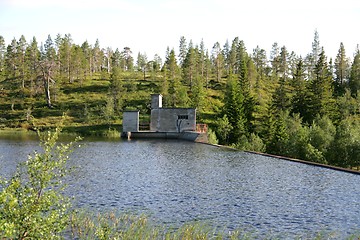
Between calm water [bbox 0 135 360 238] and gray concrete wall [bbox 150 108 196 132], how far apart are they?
3520cm

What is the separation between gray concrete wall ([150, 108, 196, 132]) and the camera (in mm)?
69812

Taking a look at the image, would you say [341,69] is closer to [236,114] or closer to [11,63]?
[236,114]

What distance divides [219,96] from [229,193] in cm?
8283

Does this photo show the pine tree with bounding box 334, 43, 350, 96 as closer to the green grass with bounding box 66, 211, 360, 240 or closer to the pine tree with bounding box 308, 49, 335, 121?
the pine tree with bounding box 308, 49, 335, 121

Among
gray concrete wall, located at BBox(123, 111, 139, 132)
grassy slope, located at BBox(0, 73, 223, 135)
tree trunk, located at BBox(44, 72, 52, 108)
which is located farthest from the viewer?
tree trunk, located at BBox(44, 72, 52, 108)

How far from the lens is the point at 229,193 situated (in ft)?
70.0

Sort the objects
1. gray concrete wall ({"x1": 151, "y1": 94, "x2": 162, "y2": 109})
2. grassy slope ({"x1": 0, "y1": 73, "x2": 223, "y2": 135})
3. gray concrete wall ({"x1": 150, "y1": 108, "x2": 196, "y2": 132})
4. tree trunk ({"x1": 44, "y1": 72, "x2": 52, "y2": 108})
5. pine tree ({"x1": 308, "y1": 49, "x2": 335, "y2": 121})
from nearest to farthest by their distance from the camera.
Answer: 1. gray concrete wall ({"x1": 150, "y1": 108, "x2": 196, "y2": 132})
2. gray concrete wall ({"x1": 151, "y1": 94, "x2": 162, "y2": 109})
3. pine tree ({"x1": 308, "y1": 49, "x2": 335, "y2": 121})
4. grassy slope ({"x1": 0, "y1": 73, "x2": 223, "y2": 135})
5. tree trunk ({"x1": 44, "y1": 72, "x2": 52, "y2": 108})

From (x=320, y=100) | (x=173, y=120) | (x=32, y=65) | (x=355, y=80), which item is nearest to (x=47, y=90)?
(x=32, y=65)

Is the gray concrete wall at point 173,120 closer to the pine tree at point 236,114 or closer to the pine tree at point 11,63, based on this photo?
the pine tree at point 236,114

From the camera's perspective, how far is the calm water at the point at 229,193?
15.9 metres

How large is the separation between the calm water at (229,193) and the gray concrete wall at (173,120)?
3520 centimetres

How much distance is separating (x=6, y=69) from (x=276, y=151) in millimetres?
92980

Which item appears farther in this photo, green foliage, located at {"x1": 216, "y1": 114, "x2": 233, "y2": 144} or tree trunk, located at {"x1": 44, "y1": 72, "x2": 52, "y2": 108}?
tree trunk, located at {"x1": 44, "y1": 72, "x2": 52, "y2": 108}

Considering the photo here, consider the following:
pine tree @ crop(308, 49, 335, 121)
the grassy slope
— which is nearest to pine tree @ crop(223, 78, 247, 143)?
the grassy slope
